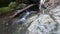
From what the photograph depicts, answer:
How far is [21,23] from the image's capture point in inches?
267

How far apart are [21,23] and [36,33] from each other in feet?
5.38

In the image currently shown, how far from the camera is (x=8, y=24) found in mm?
6828

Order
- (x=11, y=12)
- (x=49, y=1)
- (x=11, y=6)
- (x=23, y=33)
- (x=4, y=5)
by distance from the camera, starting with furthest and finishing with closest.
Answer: (x=4, y=5), (x=11, y=6), (x=11, y=12), (x=49, y=1), (x=23, y=33)

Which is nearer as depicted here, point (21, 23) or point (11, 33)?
point (11, 33)

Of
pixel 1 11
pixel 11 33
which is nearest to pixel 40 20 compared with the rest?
pixel 11 33

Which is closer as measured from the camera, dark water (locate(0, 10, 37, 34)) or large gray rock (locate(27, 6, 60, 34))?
large gray rock (locate(27, 6, 60, 34))

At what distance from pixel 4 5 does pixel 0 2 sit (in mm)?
453

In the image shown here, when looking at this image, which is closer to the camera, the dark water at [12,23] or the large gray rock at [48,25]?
the large gray rock at [48,25]

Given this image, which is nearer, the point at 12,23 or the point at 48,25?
the point at 48,25

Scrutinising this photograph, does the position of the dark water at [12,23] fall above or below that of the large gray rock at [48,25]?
below

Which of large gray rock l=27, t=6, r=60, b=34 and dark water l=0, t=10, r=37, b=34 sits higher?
large gray rock l=27, t=6, r=60, b=34

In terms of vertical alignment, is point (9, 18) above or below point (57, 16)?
below

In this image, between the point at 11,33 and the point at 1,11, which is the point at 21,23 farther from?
the point at 1,11

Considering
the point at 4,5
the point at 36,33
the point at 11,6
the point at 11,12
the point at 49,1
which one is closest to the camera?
the point at 36,33
